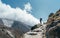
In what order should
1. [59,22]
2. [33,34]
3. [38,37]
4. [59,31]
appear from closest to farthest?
[59,31] < [59,22] < [38,37] < [33,34]

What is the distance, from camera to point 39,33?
422 ft

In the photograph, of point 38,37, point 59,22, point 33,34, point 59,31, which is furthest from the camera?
point 33,34

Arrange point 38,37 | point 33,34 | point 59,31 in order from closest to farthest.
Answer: point 59,31 < point 38,37 < point 33,34

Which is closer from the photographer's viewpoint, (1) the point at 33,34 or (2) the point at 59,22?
(2) the point at 59,22

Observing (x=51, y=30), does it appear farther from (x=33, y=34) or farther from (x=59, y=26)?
(x=33, y=34)

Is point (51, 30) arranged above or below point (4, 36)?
below

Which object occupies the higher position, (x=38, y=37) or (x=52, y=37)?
(x=38, y=37)

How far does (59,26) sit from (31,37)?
48.9 meters

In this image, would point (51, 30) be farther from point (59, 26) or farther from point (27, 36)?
point (27, 36)

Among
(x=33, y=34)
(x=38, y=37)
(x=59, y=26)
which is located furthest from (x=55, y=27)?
(x=33, y=34)

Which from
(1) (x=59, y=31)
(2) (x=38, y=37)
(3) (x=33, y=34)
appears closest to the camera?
(1) (x=59, y=31)

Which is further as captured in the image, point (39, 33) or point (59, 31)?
point (39, 33)

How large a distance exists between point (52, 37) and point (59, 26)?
5699 mm

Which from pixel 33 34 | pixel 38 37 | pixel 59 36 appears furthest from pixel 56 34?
pixel 33 34
